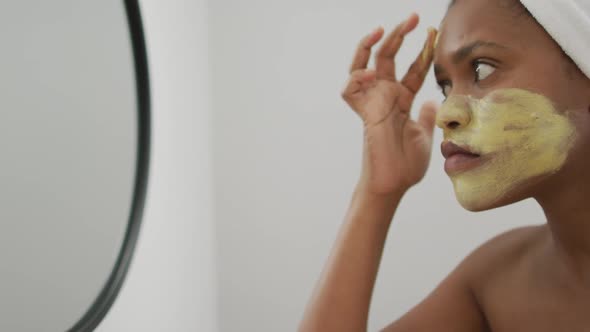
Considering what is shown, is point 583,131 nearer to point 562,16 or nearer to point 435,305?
point 562,16

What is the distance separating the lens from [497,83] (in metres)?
0.53

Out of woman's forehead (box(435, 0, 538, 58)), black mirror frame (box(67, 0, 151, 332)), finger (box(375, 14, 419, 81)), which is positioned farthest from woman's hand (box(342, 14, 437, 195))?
black mirror frame (box(67, 0, 151, 332))

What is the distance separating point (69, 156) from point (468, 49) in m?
0.47

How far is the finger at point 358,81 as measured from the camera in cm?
73

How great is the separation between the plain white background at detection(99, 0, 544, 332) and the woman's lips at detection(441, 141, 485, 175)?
1.81 ft

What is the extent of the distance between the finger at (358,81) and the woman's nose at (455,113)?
0.62 feet

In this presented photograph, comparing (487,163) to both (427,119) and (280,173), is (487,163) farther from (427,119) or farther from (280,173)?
(280,173)

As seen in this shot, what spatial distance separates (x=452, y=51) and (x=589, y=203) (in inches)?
8.2

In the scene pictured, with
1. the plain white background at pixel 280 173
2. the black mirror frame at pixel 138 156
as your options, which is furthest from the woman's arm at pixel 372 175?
the plain white background at pixel 280 173

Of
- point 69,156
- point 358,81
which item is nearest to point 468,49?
point 358,81

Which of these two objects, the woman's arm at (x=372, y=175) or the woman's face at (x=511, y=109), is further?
the woman's arm at (x=372, y=175)

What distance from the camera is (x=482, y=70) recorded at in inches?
21.2

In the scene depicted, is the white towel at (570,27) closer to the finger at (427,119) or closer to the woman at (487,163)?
the woman at (487,163)

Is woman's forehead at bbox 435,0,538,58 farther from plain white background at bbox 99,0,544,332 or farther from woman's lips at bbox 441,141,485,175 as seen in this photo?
plain white background at bbox 99,0,544,332
